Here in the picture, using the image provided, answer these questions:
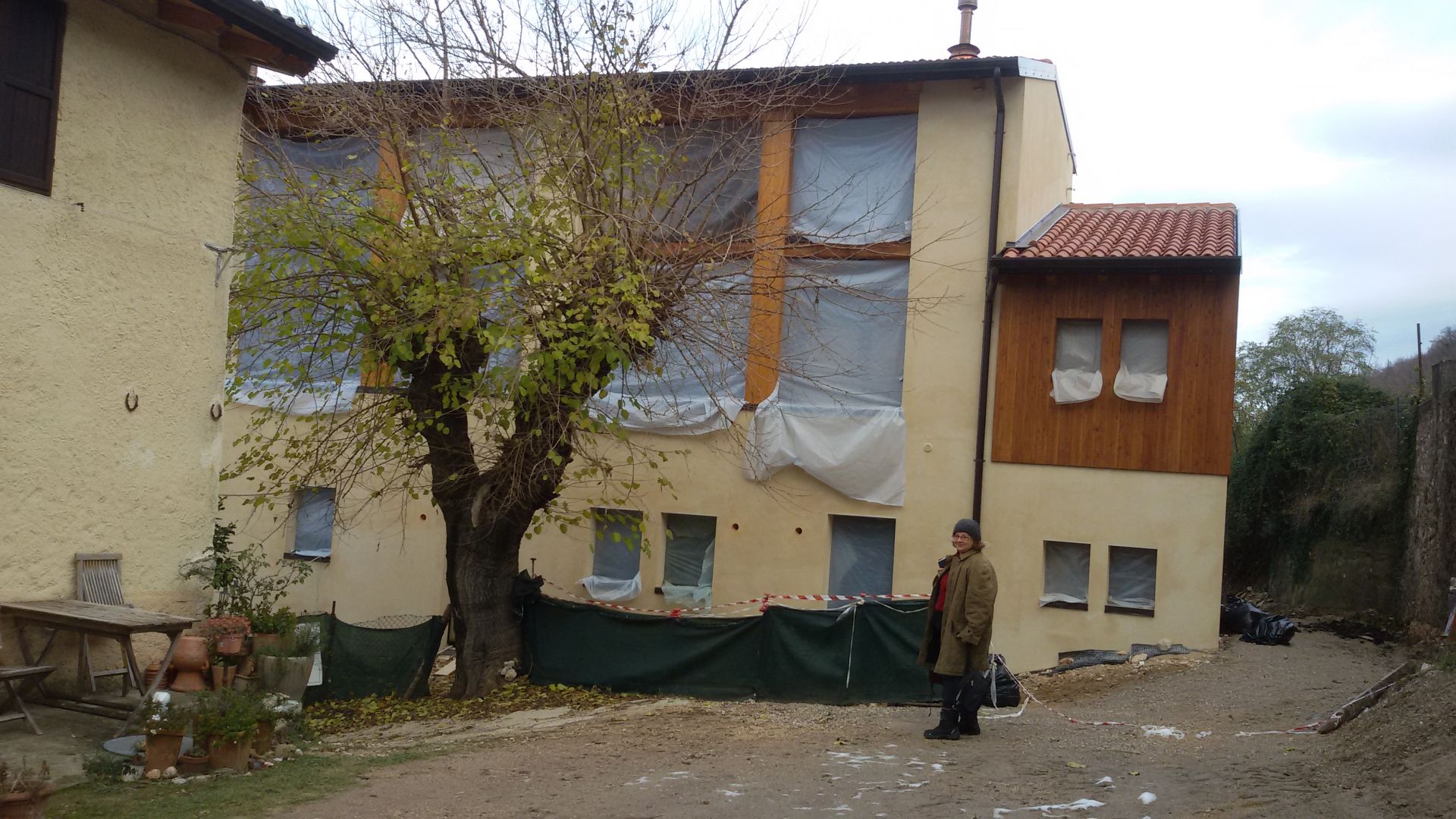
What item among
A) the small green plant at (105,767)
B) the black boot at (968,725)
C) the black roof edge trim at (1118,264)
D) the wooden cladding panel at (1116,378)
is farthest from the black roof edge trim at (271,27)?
the wooden cladding panel at (1116,378)

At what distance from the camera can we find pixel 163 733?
8.08 metres

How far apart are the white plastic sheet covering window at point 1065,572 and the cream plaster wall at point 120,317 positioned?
11.1 meters

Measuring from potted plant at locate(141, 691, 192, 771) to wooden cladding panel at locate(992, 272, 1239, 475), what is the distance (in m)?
11.4

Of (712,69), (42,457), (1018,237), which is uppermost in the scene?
(712,69)

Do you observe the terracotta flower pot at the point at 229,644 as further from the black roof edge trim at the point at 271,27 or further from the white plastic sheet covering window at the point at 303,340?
the black roof edge trim at the point at 271,27

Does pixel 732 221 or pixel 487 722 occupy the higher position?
pixel 732 221

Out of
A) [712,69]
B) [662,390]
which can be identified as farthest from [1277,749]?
[662,390]

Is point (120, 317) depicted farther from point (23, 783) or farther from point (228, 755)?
point (23, 783)

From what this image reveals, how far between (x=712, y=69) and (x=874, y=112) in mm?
4494

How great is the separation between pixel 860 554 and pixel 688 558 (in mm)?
2669

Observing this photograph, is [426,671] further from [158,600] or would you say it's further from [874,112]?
[874,112]

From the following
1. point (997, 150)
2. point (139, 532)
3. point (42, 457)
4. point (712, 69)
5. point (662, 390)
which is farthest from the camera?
point (662, 390)

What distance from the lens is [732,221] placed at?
17453 millimetres

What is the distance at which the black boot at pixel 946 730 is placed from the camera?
10.2 m
